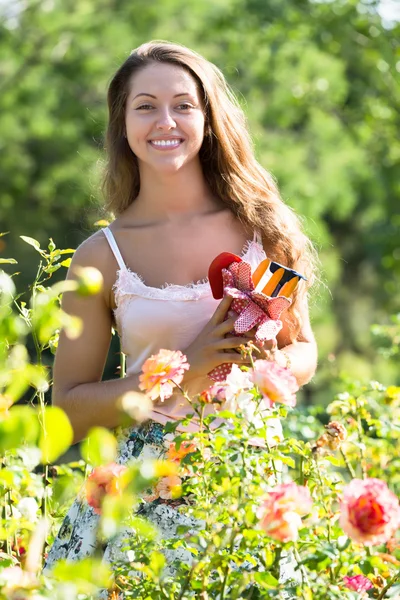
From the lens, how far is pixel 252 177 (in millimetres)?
2477

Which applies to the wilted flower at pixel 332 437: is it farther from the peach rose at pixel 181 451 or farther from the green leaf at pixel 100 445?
the green leaf at pixel 100 445

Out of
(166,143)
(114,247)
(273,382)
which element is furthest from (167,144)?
(273,382)

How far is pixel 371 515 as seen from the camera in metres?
1.35

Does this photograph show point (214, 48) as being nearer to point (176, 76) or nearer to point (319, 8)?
point (319, 8)

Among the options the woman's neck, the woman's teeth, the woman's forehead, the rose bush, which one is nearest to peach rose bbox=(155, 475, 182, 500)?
the rose bush

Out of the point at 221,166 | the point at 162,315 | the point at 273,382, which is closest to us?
the point at 273,382

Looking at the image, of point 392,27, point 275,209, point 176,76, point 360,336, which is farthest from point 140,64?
point 360,336

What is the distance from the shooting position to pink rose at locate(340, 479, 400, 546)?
1.35 m

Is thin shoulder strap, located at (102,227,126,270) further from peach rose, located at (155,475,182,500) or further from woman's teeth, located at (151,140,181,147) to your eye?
peach rose, located at (155,475,182,500)

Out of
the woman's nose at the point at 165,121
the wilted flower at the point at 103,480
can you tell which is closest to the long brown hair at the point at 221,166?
the woman's nose at the point at 165,121

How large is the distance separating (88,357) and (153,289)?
0.68 ft

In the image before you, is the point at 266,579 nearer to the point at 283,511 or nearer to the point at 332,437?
the point at 283,511

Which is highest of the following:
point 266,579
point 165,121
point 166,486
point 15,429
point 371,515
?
point 15,429

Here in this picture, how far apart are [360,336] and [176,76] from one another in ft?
49.9
